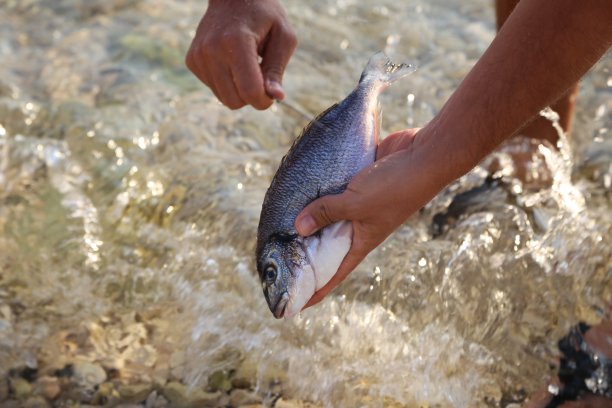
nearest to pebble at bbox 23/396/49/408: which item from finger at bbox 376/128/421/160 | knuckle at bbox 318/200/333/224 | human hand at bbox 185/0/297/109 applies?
human hand at bbox 185/0/297/109

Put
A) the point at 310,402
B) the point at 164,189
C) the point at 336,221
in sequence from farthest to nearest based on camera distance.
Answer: the point at 164,189, the point at 310,402, the point at 336,221

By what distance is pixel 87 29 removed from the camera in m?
5.97

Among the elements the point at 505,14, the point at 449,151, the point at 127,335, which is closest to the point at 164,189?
the point at 127,335

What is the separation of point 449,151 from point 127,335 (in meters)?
1.87

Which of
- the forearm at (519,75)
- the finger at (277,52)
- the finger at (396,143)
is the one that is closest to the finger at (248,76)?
the finger at (277,52)

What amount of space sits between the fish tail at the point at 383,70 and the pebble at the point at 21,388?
1.79 m

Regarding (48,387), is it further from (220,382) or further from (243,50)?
(243,50)

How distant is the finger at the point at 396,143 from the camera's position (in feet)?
8.09

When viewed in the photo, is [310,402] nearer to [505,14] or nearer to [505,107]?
[505,107]

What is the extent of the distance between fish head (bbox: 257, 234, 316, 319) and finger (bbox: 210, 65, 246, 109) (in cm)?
62

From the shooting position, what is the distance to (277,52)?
297 cm

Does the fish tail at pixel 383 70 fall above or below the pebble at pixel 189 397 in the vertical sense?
above

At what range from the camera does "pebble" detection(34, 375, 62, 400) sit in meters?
3.22

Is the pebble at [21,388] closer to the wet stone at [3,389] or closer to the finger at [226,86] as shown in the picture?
the wet stone at [3,389]
